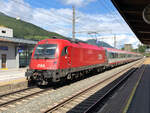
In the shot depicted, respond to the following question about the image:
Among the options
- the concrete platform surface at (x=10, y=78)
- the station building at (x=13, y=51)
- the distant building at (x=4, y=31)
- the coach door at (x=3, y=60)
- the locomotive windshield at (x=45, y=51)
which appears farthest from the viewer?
the distant building at (x=4, y=31)

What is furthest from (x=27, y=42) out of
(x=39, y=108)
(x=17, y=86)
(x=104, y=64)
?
(x=39, y=108)

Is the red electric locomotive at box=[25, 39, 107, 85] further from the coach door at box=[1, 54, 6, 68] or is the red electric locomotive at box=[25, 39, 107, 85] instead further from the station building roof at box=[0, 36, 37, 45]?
the coach door at box=[1, 54, 6, 68]

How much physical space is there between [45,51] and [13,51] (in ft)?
44.9

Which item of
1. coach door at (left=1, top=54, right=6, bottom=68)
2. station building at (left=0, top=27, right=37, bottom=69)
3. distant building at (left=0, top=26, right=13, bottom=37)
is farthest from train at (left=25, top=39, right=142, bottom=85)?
distant building at (left=0, top=26, right=13, bottom=37)

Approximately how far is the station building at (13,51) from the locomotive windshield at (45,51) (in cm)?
1037

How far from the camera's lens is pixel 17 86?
38.0 ft

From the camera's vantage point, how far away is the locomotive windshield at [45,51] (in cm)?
1110

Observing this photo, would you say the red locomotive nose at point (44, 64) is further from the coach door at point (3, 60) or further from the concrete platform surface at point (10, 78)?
the coach door at point (3, 60)

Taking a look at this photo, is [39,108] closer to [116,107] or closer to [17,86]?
[116,107]

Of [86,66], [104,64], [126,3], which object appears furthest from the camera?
[104,64]

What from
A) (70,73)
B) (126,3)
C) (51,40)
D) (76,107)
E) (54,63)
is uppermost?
(126,3)

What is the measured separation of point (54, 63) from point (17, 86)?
3.42 metres

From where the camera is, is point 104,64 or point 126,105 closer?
point 126,105

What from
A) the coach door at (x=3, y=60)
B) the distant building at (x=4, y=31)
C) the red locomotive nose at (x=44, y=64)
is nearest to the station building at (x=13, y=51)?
the coach door at (x=3, y=60)
